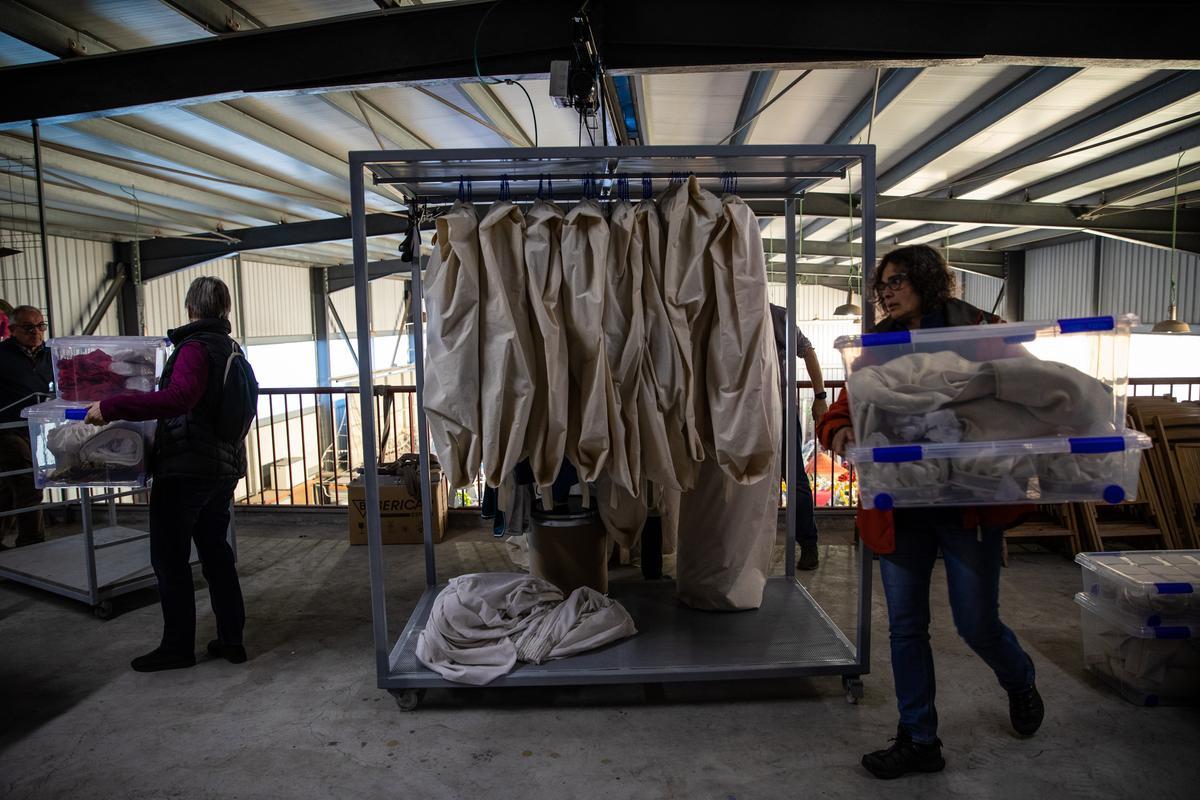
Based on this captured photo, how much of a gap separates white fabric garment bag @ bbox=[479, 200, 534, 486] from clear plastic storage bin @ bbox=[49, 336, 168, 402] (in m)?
1.97

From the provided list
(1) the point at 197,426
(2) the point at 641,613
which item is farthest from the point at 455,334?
(2) the point at 641,613

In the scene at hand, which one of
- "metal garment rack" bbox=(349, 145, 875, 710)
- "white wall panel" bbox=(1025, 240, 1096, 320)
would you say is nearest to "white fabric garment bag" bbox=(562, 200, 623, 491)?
"metal garment rack" bbox=(349, 145, 875, 710)

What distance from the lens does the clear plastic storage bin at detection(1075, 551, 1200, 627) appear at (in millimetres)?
2871

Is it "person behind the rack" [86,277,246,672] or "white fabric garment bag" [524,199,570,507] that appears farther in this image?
"person behind the rack" [86,277,246,672]

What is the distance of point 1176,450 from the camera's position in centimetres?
479

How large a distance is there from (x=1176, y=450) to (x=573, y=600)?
4.24 metres

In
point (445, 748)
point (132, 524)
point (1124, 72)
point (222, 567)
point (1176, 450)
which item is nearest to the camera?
point (445, 748)

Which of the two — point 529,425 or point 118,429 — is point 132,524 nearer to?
point 118,429

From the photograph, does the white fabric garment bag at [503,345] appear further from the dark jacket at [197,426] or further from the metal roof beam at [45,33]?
the metal roof beam at [45,33]

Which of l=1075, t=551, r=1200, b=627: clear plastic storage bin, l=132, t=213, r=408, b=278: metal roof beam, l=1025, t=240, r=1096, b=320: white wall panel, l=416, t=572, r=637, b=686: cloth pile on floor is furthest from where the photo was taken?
l=1025, t=240, r=1096, b=320: white wall panel

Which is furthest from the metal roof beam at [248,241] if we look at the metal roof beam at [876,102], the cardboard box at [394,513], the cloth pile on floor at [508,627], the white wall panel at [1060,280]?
the white wall panel at [1060,280]

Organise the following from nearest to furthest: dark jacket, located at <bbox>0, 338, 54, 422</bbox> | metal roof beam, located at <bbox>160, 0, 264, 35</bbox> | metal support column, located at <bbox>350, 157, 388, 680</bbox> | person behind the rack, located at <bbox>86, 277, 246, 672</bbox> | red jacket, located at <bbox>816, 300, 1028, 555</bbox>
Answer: red jacket, located at <bbox>816, 300, 1028, 555</bbox>
metal support column, located at <bbox>350, 157, 388, 680</bbox>
person behind the rack, located at <bbox>86, 277, 246, 672</bbox>
metal roof beam, located at <bbox>160, 0, 264, 35</bbox>
dark jacket, located at <bbox>0, 338, 54, 422</bbox>

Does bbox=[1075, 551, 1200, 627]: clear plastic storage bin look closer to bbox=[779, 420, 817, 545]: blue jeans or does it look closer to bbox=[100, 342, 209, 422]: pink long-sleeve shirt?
bbox=[779, 420, 817, 545]: blue jeans

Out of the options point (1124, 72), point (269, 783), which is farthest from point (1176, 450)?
point (269, 783)
